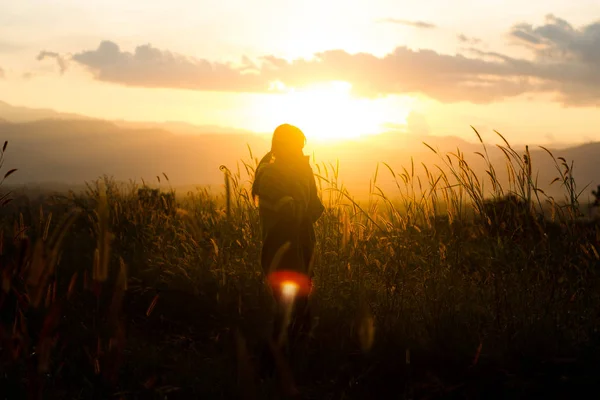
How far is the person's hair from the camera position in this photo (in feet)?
14.8

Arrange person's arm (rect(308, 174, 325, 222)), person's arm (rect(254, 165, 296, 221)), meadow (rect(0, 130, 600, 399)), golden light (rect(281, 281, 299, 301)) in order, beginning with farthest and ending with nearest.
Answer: person's arm (rect(308, 174, 325, 222)) → person's arm (rect(254, 165, 296, 221)) → golden light (rect(281, 281, 299, 301)) → meadow (rect(0, 130, 600, 399))

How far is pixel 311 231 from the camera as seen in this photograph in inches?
182

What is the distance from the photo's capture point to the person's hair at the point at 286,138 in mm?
4516

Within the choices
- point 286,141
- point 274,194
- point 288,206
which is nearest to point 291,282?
point 288,206

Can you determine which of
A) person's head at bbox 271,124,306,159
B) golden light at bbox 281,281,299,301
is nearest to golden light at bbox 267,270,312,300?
golden light at bbox 281,281,299,301

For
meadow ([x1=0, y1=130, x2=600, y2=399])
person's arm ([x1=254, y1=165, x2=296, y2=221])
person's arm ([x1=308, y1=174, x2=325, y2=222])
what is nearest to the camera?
meadow ([x1=0, y1=130, x2=600, y2=399])

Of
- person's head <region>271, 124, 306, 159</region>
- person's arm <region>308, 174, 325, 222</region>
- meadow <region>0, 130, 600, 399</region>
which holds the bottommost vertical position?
meadow <region>0, 130, 600, 399</region>

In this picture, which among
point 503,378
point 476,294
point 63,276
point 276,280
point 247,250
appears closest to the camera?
point 503,378

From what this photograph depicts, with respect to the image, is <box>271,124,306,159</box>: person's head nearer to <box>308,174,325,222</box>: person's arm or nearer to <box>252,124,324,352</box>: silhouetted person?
<box>252,124,324,352</box>: silhouetted person

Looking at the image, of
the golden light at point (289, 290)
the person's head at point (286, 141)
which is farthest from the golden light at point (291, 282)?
the person's head at point (286, 141)

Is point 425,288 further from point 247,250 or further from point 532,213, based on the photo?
point 247,250

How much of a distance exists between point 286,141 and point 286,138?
2cm

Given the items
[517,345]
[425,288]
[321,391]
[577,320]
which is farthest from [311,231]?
[577,320]

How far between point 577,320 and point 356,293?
168 centimetres
